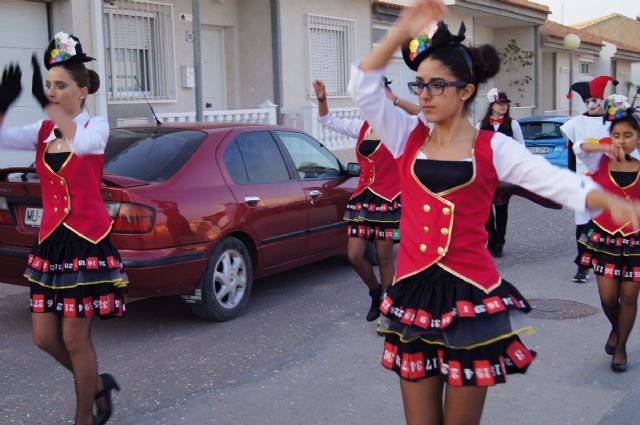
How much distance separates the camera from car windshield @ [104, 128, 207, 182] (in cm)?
635

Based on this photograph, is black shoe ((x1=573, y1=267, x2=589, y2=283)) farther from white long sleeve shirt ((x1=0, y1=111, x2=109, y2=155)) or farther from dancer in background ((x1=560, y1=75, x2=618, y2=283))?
white long sleeve shirt ((x1=0, y1=111, x2=109, y2=155))

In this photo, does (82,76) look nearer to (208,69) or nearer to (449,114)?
(449,114)

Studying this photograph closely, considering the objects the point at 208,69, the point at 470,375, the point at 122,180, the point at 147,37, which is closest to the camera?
the point at 470,375

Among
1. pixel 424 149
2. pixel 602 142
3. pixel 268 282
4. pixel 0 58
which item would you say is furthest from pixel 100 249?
pixel 0 58

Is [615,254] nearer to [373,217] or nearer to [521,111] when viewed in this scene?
[373,217]

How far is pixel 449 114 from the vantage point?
3.06m

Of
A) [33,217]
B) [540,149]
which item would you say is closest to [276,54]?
[540,149]

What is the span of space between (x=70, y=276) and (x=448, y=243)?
1971 millimetres

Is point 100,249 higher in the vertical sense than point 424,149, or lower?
lower

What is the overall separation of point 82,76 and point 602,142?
3044 mm

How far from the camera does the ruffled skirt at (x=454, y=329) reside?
2.96 m

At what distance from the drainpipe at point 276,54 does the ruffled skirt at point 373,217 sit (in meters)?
9.51

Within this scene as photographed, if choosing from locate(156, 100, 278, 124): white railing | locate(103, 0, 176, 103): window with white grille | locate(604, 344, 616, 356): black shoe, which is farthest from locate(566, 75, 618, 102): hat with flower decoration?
locate(103, 0, 176, 103): window with white grille

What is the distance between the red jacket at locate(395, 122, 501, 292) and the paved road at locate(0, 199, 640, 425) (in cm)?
180
